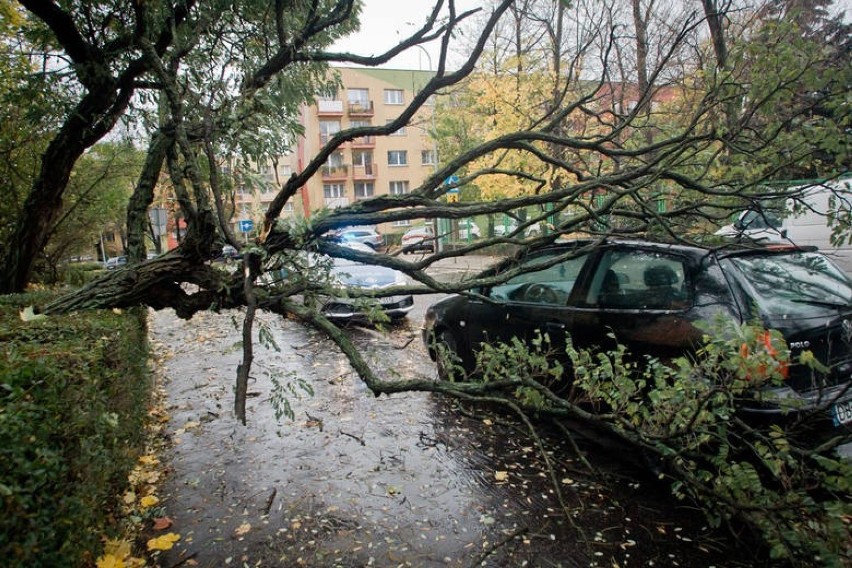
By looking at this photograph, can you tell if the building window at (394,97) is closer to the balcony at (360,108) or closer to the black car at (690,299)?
the balcony at (360,108)

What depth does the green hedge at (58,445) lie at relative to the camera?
4.61 ft

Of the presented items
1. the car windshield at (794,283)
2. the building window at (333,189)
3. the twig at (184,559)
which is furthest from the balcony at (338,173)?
the twig at (184,559)

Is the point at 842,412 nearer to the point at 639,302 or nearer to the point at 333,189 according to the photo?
the point at 639,302

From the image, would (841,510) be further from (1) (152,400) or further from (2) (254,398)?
(1) (152,400)

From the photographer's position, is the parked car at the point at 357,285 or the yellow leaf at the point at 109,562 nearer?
the yellow leaf at the point at 109,562

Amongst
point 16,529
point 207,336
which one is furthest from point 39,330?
point 207,336

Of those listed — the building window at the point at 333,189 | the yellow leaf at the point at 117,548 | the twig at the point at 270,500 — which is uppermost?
the building window at the point at 333,189

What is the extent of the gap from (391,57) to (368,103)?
137 feet

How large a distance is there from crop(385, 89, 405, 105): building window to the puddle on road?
140ft

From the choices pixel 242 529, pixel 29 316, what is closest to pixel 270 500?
pixel 242 529

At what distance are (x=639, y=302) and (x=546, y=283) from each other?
1.07m

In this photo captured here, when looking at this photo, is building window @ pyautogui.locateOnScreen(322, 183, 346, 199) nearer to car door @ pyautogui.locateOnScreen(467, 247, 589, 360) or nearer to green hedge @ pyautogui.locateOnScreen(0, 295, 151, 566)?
car door @ pyautogui.locateOnScreen(467, 247, 589, 360)

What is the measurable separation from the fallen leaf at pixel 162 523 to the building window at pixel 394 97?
4436 centimetres

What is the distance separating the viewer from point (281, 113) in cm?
561
